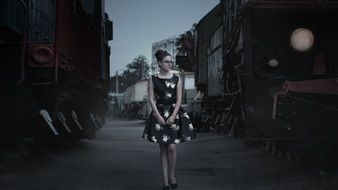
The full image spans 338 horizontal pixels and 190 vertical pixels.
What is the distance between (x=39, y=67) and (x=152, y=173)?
2314 millimetres

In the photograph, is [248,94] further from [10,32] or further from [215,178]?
[10,32]

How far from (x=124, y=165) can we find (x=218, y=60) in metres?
8.53

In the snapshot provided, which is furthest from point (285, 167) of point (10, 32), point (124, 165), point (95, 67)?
point (95, 67)

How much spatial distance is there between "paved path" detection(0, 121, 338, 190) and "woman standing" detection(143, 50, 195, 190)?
714mm

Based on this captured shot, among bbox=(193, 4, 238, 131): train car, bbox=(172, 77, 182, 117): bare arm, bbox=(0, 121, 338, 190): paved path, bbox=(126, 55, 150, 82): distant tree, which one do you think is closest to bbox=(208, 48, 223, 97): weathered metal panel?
bbox=(193, 4, 238, 131): train car

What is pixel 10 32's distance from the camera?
7574 millimetres

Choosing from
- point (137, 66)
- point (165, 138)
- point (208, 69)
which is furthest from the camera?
point (137, 66)

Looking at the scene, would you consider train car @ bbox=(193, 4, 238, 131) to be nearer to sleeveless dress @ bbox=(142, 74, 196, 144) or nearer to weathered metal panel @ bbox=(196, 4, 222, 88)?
weathered metal panel @ bbox=(196, 4, 222, 88)

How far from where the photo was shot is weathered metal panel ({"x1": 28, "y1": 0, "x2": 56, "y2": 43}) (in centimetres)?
846

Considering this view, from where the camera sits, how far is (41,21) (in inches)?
363

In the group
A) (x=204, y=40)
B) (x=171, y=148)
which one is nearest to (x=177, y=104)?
(x=171, y=148)

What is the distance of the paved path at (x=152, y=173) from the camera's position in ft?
24.1

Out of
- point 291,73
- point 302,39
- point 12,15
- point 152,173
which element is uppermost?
point 12,15

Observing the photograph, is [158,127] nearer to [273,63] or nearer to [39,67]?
[39,67]
